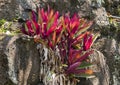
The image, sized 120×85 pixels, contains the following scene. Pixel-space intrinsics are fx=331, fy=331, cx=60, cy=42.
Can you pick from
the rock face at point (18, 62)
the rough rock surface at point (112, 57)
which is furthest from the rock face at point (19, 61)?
the rough rock surface at point (112, 57)

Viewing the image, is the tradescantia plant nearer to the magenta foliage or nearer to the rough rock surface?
the magenta foliage

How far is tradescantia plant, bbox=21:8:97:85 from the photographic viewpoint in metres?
4.22

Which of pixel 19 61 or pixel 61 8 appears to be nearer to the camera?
pixel 19 61

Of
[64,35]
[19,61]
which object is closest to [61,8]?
[64,35]

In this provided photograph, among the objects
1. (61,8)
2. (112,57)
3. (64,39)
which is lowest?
(112,57)

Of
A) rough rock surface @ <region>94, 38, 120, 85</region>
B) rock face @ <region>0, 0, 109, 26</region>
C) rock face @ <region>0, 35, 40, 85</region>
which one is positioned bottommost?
rough rock surface @ <region>94, 38, 120, 85</region>

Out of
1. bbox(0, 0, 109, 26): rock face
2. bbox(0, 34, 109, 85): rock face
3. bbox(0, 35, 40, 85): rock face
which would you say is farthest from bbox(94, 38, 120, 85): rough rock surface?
bbox(0, 35, 40, 85): rock face

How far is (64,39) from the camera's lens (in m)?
4.43

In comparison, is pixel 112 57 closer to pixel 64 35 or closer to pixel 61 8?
pixel 64 35

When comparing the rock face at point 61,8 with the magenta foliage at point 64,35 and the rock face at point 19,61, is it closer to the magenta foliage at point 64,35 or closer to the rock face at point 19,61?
the magenta foliage at point 64,35

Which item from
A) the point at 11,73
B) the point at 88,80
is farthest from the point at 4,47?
the point at 88,80

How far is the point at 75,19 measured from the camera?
Answer: 176 inches

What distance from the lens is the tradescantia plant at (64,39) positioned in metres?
4.22

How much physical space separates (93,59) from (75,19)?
636 millimetres
